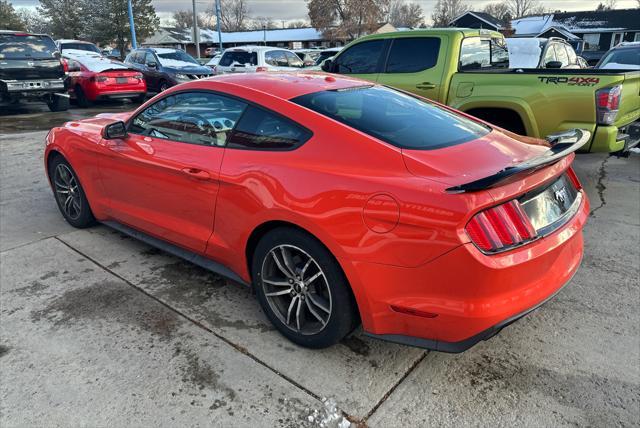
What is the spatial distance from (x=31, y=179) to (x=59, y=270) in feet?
10.9

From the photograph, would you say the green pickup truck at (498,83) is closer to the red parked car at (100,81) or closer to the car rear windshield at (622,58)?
the car rear windshield at (622,58)

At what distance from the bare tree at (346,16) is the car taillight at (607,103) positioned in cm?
4972

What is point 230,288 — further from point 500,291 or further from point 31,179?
point 31,179

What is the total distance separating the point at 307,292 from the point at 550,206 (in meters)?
1.36

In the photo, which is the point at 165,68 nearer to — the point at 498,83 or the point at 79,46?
the point at 79,46

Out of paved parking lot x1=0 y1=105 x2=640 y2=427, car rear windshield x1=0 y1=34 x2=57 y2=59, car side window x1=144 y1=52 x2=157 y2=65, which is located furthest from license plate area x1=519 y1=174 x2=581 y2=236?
car side window x1=144 y1=52 x2=157 y2=65

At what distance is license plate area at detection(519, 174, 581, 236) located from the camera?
232cm

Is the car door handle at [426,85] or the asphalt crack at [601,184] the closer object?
the asphalt crack at [601,184]

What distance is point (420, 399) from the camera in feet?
7.95

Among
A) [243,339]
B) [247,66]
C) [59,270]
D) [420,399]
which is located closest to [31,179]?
[59,270]

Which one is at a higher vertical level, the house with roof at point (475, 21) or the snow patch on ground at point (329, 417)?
the house with roof at point (475, 21)

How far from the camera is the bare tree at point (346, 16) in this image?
50875 mm

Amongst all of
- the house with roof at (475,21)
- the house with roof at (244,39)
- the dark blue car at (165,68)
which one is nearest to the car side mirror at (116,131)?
the dark blue car at (165,68)

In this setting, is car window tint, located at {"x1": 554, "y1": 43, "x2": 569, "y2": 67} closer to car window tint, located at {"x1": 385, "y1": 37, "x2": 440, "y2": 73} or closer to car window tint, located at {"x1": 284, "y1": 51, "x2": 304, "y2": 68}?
car window tint, located at {"x1": 385, "y1": 37, "x2": 440, "y2": 73}
